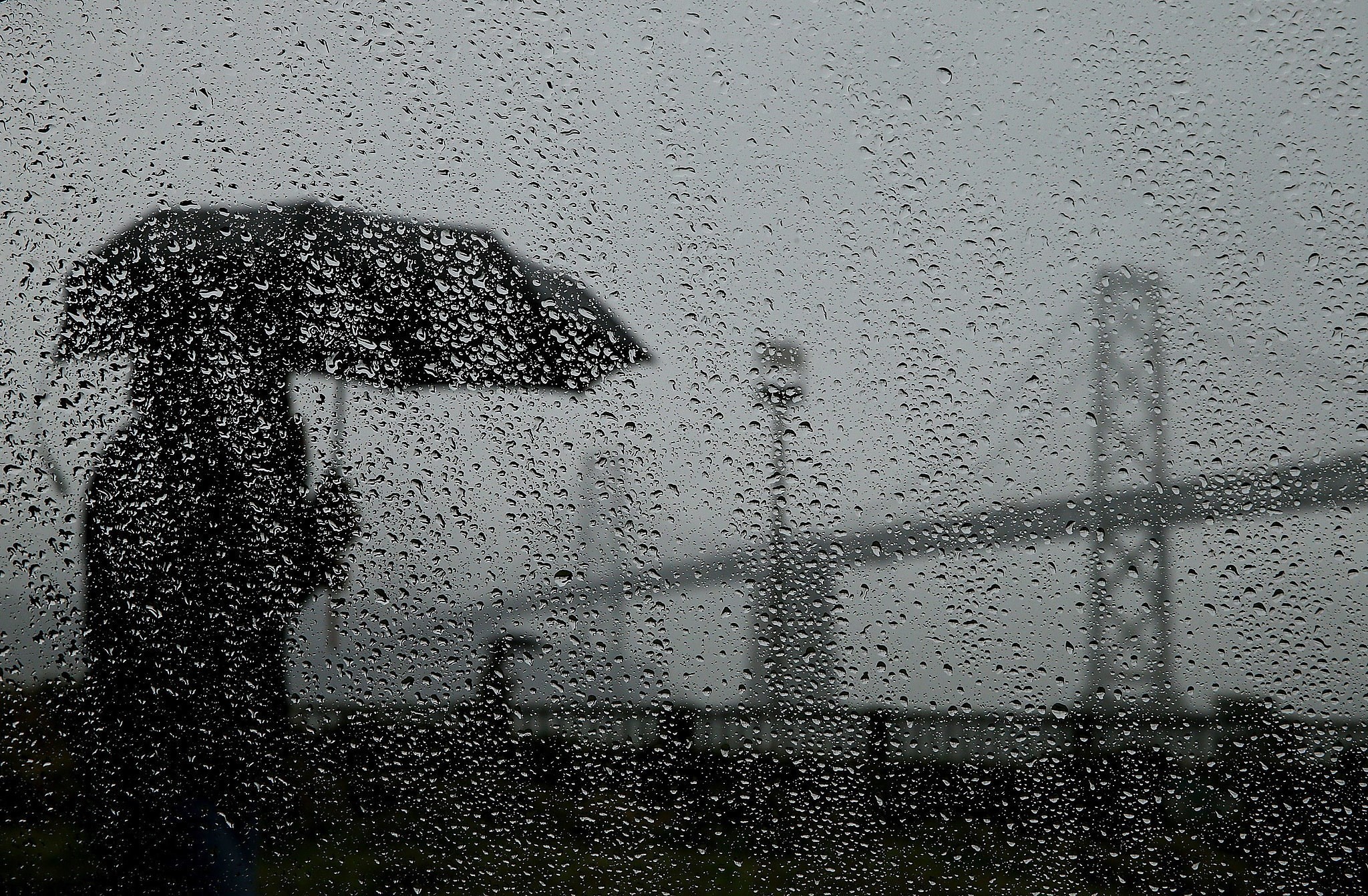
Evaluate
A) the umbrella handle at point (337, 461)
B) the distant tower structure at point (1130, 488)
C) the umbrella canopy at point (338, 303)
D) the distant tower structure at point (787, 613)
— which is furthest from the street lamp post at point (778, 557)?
the umbrella handle at point (337, 461)

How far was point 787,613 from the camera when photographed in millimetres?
820

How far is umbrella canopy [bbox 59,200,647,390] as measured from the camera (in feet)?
2.85

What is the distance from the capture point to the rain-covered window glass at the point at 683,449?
76cm

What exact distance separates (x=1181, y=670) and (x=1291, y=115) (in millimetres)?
536

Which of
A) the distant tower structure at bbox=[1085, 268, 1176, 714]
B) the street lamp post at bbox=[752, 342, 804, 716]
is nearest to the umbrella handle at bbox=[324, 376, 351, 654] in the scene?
the street lamp post at bbox=[752, 342, 804, 716]

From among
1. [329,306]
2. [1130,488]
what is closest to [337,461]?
[329,306]

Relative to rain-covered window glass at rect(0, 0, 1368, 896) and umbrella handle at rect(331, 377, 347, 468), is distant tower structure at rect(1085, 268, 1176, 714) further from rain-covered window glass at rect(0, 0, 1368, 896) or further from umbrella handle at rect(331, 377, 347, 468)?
umbrella handle at rect(331, 377, 347, 468)

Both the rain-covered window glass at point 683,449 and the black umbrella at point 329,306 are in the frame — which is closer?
the rain-covered window glass at point 683,449

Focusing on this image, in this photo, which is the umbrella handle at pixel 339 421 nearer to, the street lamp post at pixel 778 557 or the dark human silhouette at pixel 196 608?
the dark human silhouette at pixel 196 608

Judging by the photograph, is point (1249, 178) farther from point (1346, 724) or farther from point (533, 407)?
point (533, 407)

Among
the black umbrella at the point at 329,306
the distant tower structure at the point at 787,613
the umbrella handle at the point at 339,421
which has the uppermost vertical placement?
the black umbrella at the point at 329,306

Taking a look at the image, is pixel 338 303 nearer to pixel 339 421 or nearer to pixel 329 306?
pixel 329 306

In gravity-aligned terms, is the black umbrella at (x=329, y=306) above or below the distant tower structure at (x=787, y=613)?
above

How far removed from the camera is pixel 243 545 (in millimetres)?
888
